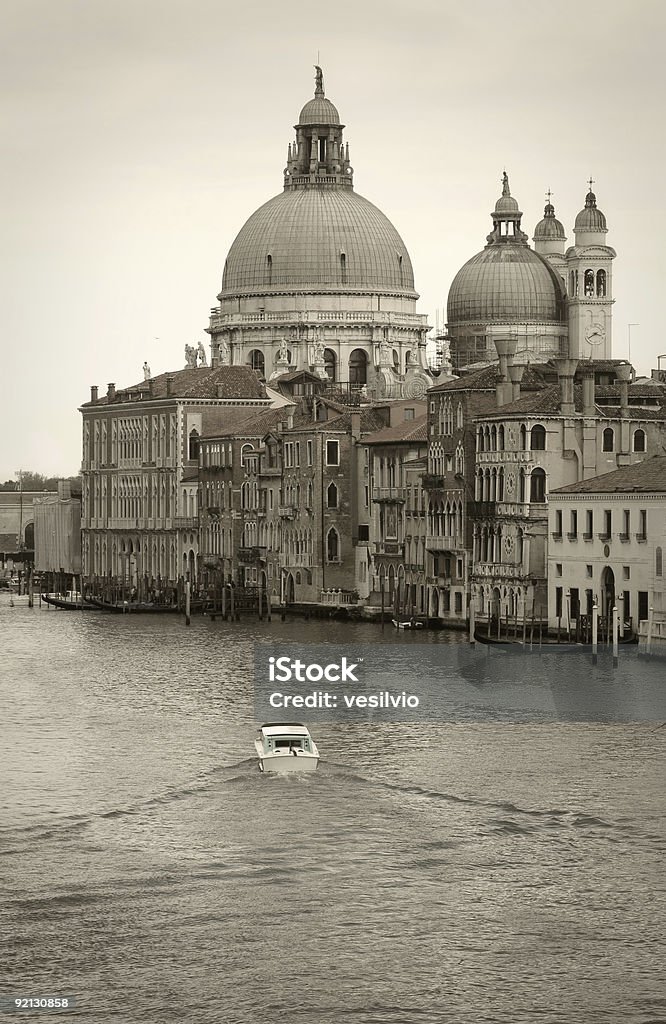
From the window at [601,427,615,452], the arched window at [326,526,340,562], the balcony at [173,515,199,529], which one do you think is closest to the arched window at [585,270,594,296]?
the balcony at [173,515,199,529]

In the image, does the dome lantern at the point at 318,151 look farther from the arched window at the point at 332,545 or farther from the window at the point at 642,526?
the window at the point at 642,526

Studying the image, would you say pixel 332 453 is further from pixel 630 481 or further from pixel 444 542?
pixel 630 481

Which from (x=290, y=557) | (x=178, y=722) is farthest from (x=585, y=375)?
(x=178, y=722)

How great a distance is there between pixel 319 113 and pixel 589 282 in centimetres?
1549

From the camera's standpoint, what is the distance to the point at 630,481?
6044 centimetres

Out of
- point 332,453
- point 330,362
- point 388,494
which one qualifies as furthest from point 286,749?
point 330,362

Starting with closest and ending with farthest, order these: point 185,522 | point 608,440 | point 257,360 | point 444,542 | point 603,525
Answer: point 603,525 → point 608,440 → point 444,542 → point 185,522 → point 257,360

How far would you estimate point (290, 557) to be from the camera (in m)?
82.4

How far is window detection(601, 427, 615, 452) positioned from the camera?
6669cm

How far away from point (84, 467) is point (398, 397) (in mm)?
16347

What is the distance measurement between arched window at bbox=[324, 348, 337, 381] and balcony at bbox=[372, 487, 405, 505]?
34.4 m

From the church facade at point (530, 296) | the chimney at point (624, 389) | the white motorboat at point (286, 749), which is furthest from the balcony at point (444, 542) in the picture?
the church facade at point (530, 296)

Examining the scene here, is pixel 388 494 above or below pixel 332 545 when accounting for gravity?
above

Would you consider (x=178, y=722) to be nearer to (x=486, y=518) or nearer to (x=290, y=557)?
(x=486, y=518)
